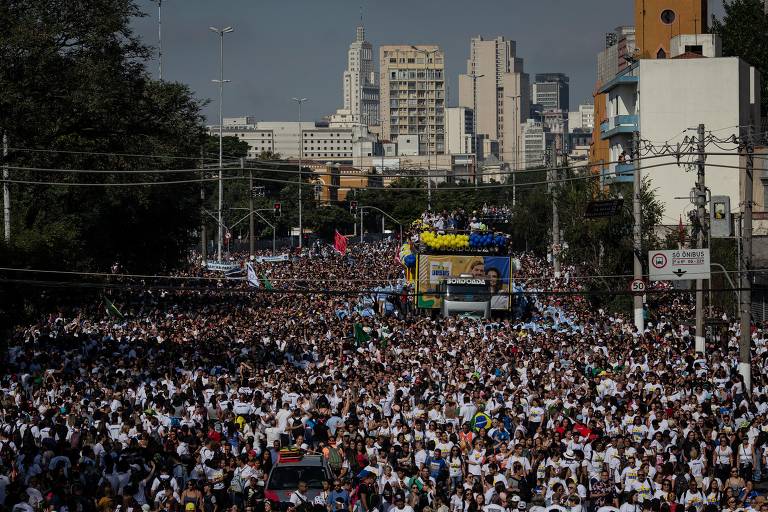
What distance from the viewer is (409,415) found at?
2059 cm

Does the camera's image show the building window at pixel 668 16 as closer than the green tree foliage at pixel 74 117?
No

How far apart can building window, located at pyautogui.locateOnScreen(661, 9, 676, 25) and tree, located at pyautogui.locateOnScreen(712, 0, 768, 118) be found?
13.7 ft

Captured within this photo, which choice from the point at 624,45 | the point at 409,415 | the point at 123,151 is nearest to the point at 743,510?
the point at 409,415

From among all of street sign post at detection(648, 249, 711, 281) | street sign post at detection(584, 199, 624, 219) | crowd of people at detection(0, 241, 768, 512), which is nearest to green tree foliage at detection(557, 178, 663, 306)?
street sign post at detection(584, 199, 624, 219)

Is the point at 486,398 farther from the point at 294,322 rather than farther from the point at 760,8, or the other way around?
the point at 760,8

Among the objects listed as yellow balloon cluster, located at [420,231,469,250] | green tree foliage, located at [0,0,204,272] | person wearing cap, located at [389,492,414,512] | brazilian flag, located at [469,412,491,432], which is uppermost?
green tree foliage, located at [0,0,204,272]

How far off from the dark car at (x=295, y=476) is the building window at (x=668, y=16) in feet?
196

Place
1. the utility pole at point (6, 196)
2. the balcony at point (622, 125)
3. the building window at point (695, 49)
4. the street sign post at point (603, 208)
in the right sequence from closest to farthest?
the utility pole at point (6, 196), the street sign post at point (603, 208), the balcony at point (622, 125), the building window at point (695, 49)

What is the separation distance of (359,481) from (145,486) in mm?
2894

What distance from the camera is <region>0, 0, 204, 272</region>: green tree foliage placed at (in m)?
32.8

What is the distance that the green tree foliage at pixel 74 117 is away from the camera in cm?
3281

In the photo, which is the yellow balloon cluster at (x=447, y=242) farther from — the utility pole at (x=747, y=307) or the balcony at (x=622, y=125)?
the balcony at (x=622, y=125)

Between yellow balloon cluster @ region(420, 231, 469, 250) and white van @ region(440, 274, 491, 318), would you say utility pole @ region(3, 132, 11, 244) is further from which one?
white van @ region(440, 274, 491, 318)

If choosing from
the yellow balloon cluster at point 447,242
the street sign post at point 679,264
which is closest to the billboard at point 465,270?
the yellow balloon cluster at point 447,242
